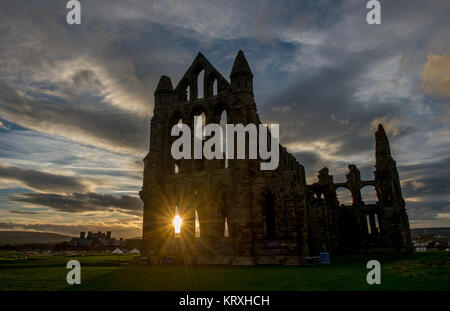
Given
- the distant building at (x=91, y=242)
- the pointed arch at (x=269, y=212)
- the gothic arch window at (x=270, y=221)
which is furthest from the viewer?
the distant building at (x=91, y=242)

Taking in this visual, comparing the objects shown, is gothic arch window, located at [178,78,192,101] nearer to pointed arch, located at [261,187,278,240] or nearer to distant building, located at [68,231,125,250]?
pointed arch, located at [261,187,278,240]

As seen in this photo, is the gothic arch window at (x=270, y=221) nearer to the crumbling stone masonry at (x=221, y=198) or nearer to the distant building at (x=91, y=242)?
the crumbling stone masonry at (x=221, y=198)

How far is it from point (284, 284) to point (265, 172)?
39.5 ft

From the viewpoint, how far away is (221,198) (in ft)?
76.9

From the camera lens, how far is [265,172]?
2194 cm

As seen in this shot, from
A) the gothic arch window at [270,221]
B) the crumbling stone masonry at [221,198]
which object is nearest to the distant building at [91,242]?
the crumbling stone masonry at [221,198]

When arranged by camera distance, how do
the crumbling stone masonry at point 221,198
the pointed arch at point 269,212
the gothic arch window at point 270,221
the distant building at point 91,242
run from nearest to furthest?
1. the crumbling stone masonry at point 221,198
2. the pointed arch at point 269,212
3. the gothic arch window at point 270,221
4. the distant building at point 91,242

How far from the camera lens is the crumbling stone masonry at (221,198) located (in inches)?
791

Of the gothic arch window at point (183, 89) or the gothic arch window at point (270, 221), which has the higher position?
the gothic arch window at point (183, 89)

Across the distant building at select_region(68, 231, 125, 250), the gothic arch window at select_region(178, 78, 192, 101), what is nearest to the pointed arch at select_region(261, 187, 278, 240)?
the gothic arch window at select_region(178, 78, 192, 101)

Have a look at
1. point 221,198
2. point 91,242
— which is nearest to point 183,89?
point 221,198

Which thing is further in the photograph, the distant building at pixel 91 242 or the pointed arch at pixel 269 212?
the distant building at pixel 91 242

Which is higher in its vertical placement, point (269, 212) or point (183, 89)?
point (183, 89)

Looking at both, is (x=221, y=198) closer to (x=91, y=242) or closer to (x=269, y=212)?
(x=269, y=212)
